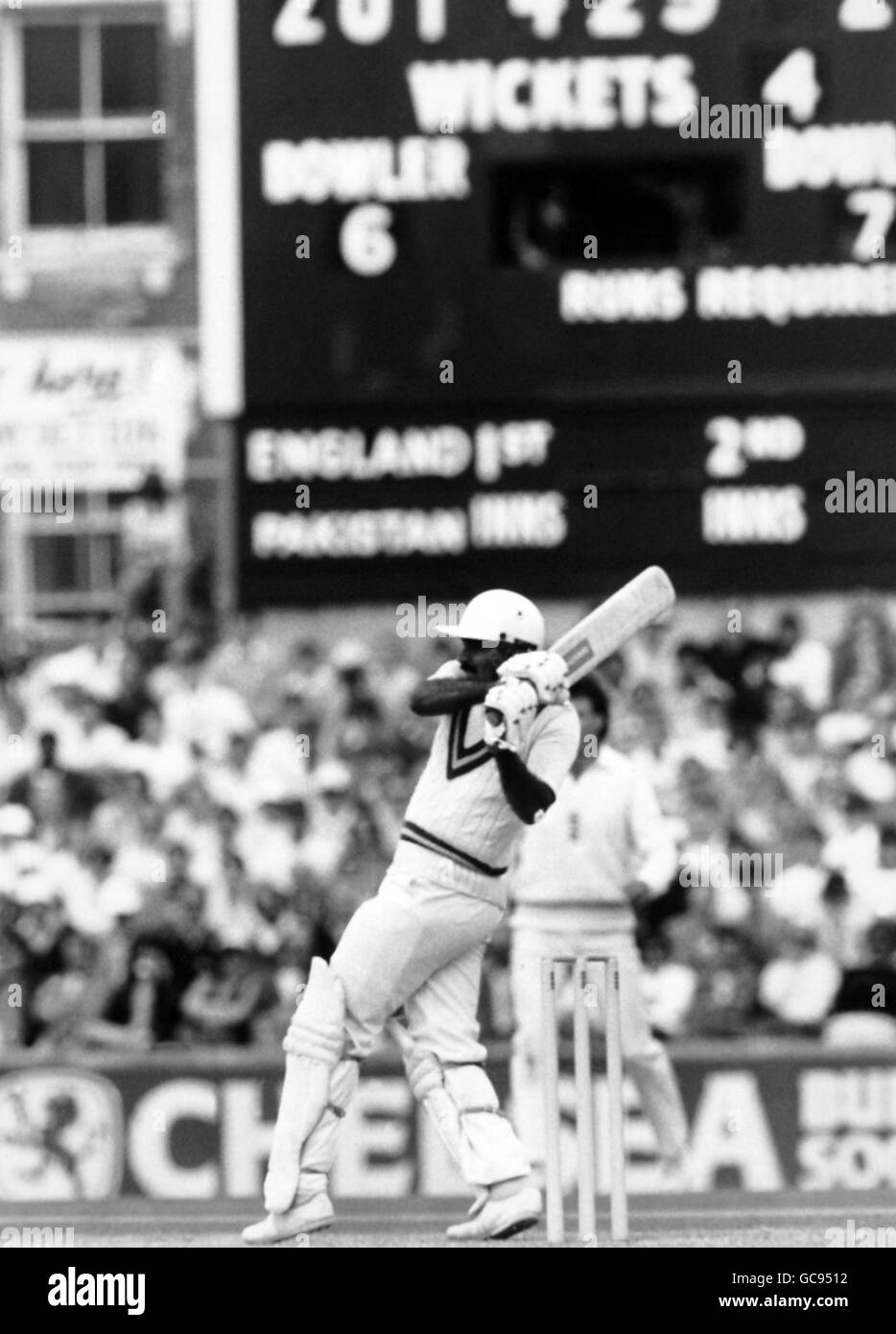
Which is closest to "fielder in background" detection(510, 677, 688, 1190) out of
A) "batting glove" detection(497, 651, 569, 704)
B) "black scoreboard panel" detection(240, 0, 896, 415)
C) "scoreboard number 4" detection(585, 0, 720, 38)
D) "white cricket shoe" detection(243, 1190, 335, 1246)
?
"white cricket shoe" detection(243, 1190, 335, 1246)

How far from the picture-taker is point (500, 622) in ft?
27.5

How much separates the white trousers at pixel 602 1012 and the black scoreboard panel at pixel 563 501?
3.17 metres

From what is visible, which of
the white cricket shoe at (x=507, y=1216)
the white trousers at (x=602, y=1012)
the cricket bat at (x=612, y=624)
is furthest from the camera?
the white trousers at (x=602, y=1012)

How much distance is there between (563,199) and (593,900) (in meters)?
4.19

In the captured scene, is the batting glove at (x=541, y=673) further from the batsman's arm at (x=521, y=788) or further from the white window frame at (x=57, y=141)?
the white window frame at (x=57, y=141)

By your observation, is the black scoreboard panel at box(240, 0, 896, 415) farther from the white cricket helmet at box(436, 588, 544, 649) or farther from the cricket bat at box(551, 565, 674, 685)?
the white cricket helmet at box(436, 588, 544, 649)

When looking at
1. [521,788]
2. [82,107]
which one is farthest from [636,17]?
[82,107]

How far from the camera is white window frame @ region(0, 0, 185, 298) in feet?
62.4

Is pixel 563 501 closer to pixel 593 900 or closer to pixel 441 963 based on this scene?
pixel 593 900

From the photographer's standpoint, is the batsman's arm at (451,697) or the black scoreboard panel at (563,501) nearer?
the batsman's arm at (451,697)

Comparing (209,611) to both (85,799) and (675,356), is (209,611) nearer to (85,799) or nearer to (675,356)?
(85,799)

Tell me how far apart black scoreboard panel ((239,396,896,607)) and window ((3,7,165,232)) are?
619 centimetres

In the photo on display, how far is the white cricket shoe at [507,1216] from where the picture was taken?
8.35 m

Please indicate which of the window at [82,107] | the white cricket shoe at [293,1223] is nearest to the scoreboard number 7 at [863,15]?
the white cricket shoe at [293,1223]
